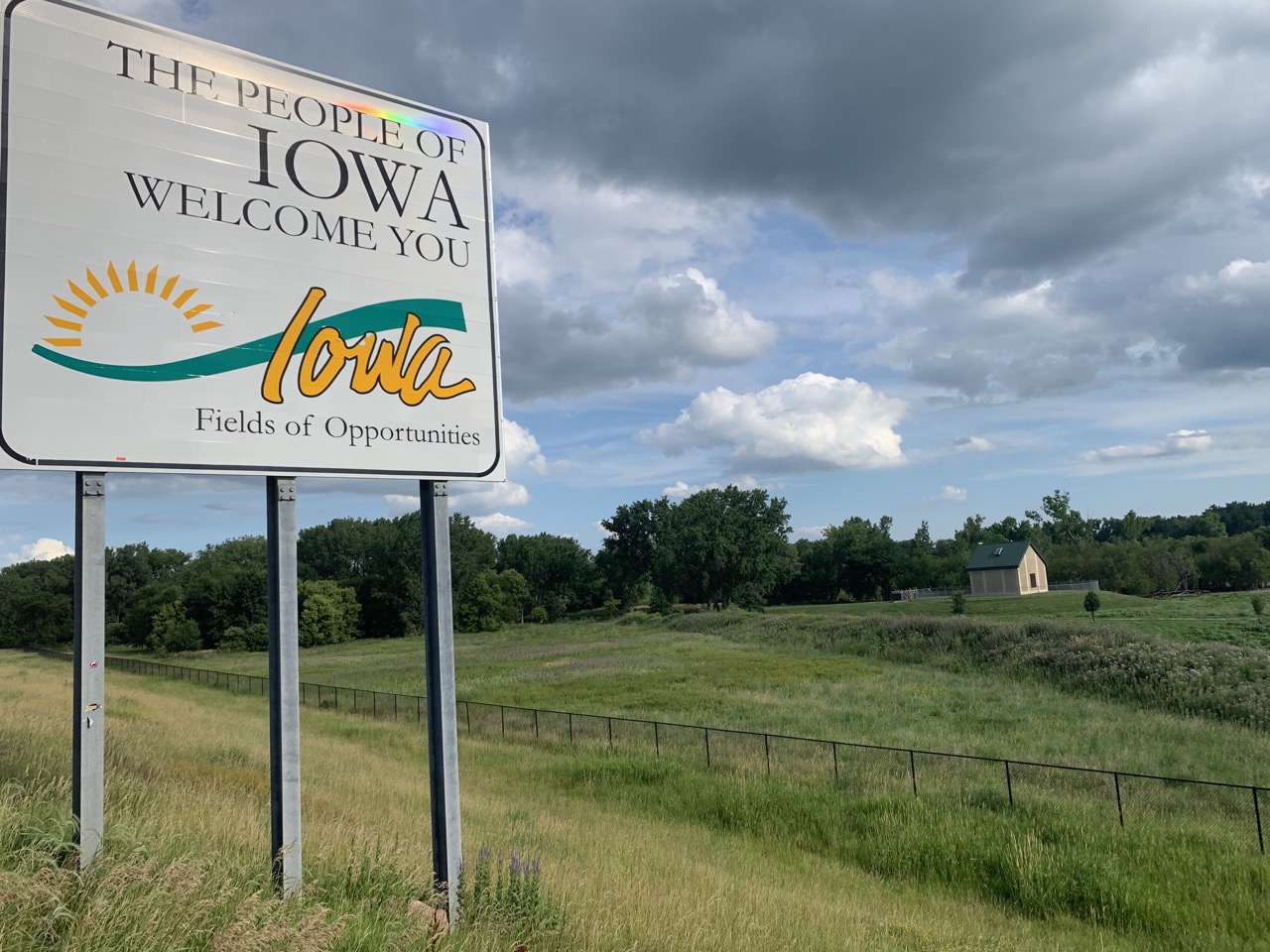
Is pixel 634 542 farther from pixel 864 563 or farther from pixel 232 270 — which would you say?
pixel 232 270

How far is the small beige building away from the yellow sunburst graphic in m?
96.0

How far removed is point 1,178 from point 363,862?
548cm

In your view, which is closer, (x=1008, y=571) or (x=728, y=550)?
(x=1008, y=571)

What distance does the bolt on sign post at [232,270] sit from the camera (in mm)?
5484

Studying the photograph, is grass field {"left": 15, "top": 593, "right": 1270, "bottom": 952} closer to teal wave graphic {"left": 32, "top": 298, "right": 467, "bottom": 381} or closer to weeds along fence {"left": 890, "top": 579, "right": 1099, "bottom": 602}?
teal wave graphic {"left": 32, "top": 298, "right": 467, "bottom": 381}

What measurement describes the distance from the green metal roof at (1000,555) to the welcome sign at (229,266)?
9495cm

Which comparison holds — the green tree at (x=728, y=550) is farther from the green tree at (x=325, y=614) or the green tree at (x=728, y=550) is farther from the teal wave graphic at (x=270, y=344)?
the teal wave graphic at (x=270, y=344)

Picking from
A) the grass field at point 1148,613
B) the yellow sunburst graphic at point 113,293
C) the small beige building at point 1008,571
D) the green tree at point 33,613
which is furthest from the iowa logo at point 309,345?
the green tree at point 33,613

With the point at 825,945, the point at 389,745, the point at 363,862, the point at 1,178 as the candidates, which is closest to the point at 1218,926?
the point at 825,945

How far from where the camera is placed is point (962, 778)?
1772cm

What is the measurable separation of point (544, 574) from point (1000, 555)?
230 ft

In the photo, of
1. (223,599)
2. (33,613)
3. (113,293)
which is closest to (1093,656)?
(113,293)

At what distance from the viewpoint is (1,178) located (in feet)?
17.5

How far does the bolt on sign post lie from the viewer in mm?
5484
